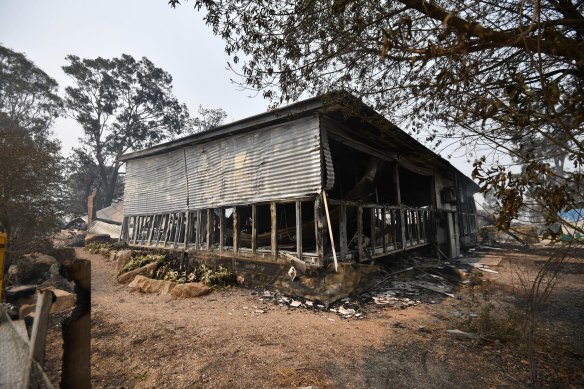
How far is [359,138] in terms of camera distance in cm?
1080

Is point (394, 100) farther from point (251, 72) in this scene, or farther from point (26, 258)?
point (26, 258)

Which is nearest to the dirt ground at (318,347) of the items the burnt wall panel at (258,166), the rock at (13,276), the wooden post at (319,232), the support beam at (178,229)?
the wooden post at (319,232)

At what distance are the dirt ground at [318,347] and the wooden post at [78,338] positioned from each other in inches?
75.5

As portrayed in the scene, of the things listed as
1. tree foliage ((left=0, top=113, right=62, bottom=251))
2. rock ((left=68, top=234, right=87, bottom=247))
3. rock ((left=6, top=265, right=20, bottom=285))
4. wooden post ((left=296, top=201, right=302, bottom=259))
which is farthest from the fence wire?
rock ((left=68, top=234, right=87, bottom=247))

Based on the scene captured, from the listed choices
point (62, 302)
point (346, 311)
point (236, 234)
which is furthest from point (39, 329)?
point (236, 234)

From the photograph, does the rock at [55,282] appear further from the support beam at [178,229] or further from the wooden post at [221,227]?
the wooden post at [221,227]

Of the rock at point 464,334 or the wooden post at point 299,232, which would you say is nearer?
the rock at point 464,334

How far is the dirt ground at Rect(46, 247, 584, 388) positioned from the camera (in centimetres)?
404

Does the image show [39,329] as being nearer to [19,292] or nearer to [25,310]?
[25,310]

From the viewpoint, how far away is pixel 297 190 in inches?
349

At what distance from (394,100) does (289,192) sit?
4529 millimetres

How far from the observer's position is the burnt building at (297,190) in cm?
859

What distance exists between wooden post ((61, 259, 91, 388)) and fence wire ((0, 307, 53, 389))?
275 mm

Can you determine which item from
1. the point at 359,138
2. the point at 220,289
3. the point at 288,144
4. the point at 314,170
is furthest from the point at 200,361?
the point at 359,138
